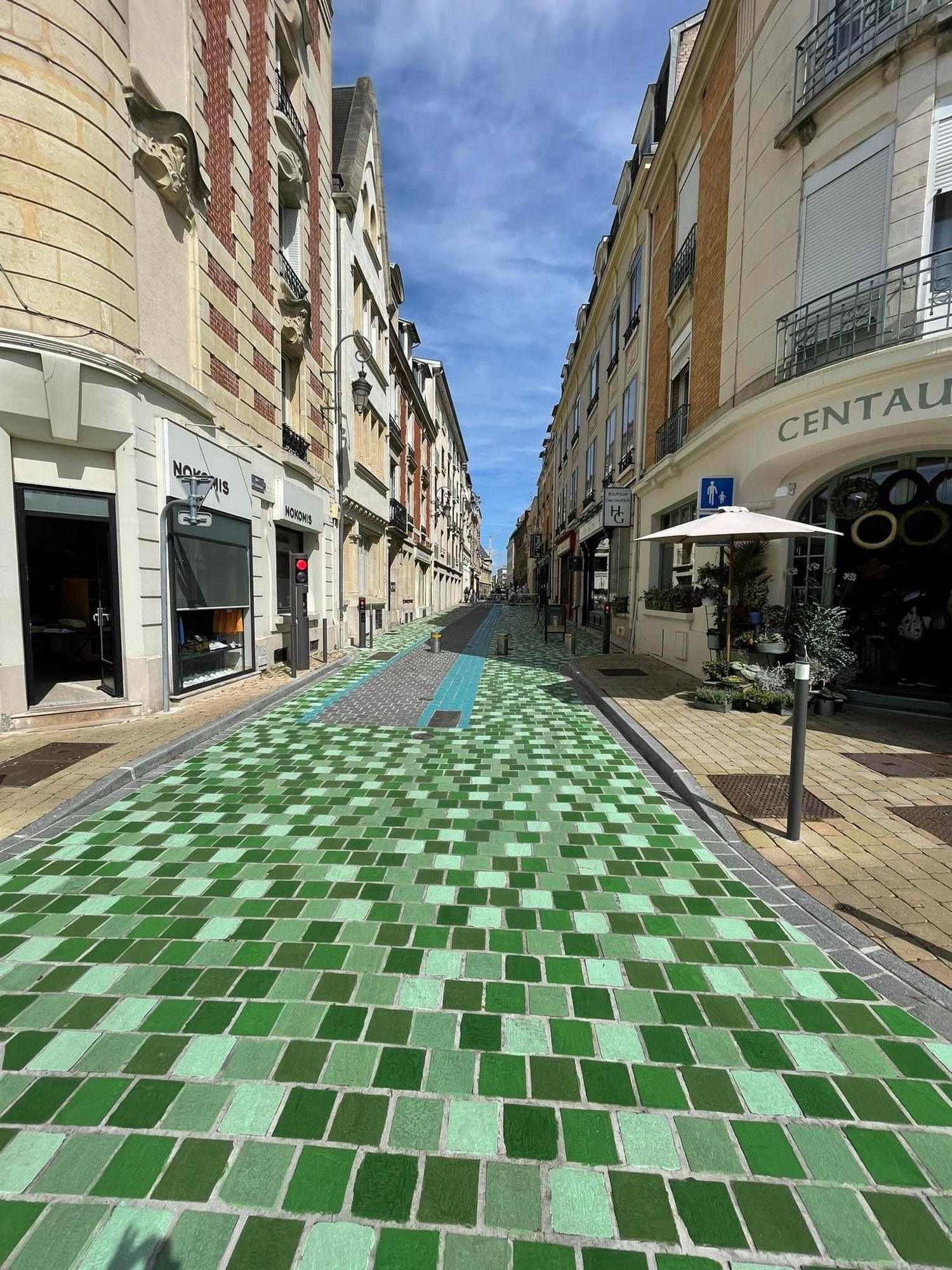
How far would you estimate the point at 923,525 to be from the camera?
7.69 metres

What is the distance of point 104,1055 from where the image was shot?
2.17 metres

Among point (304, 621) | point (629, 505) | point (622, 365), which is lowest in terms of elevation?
point (304, 621)

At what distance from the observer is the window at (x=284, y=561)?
1322cm

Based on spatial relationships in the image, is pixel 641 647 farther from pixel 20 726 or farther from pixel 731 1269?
pixel 731 1269

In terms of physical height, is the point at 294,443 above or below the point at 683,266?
below

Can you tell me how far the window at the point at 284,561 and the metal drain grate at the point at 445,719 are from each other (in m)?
6.77

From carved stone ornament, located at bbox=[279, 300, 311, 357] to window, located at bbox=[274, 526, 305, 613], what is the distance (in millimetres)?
4289

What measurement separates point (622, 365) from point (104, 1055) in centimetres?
1922

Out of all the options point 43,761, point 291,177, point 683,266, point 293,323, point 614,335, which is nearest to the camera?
point 43,761

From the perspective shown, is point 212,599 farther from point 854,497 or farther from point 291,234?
point 854,497

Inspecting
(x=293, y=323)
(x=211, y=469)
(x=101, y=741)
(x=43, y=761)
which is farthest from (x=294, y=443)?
(x=43, y=761)

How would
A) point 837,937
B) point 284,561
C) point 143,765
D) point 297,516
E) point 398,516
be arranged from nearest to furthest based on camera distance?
point 837,937
point 143,765
point 297,516
point 284,561
point 398,516

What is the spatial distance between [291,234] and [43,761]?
1325cm

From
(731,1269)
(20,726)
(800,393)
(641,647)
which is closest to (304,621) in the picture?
(20,726)
